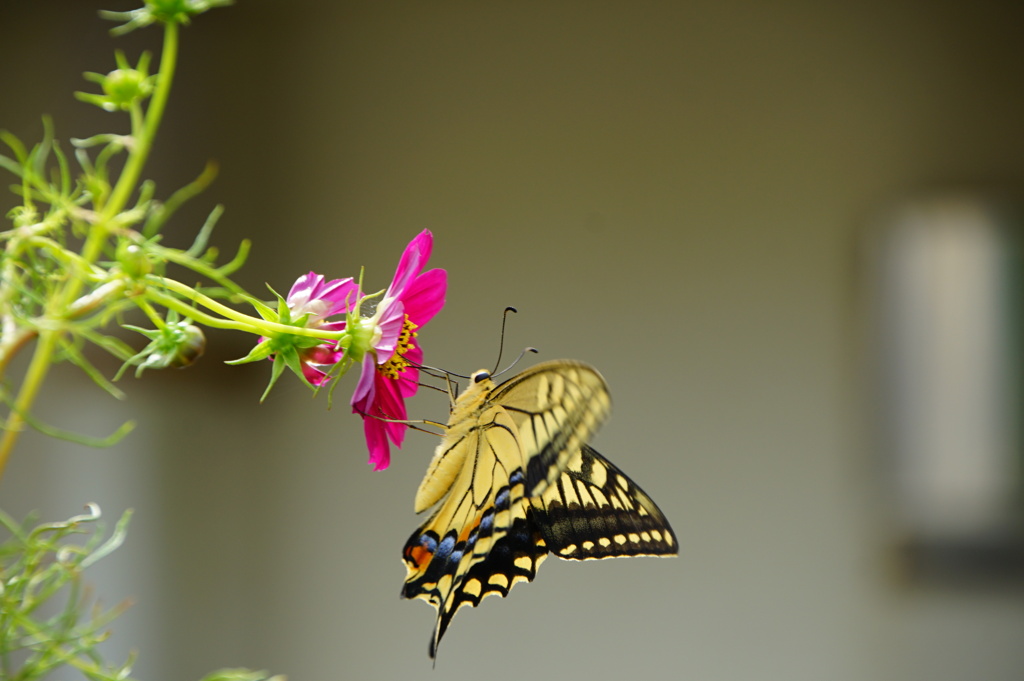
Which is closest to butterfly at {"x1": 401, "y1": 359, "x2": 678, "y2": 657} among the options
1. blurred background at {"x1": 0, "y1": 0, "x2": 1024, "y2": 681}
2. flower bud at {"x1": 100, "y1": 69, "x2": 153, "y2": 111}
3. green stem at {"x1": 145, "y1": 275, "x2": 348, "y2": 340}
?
green stem at {"x1": 145, "y1": 275, "x2": 348, "y2": 340}

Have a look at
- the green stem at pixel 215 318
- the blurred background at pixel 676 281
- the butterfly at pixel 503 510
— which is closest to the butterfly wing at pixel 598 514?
the butterfly at pixel 503 510

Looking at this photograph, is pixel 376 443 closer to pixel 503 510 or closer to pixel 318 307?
pixel 318 307

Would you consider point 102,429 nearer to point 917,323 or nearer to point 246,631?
point 246,631

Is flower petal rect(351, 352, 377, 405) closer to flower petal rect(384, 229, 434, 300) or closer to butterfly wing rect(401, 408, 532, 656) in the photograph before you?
flower petal rect(384, 229, 434, 300)

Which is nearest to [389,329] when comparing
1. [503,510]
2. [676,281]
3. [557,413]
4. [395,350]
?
[395,350]

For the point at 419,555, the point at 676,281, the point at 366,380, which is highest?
the point at 676,281

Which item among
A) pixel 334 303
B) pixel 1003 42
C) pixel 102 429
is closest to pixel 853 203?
pixel 1003 42
